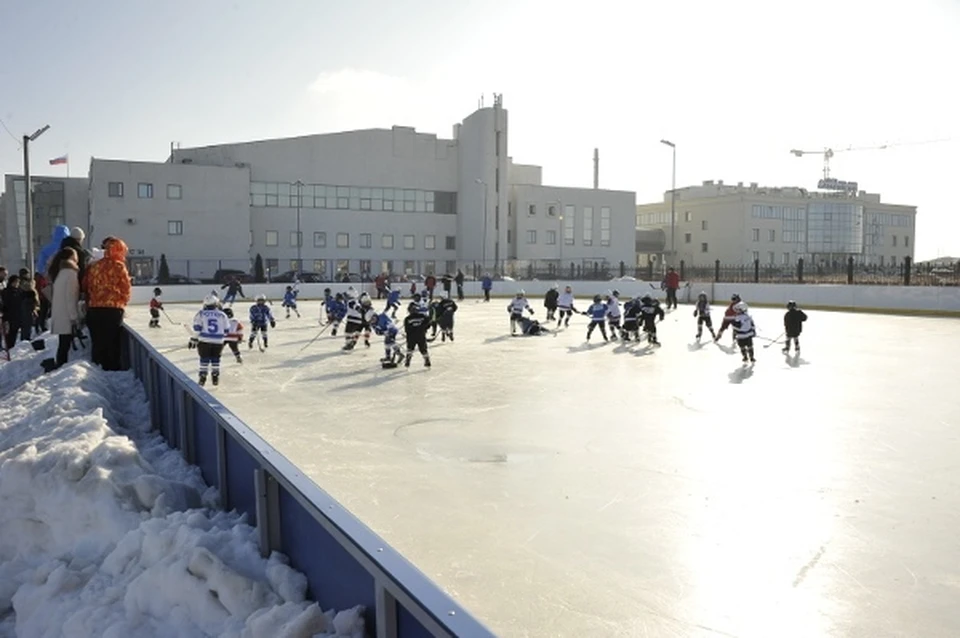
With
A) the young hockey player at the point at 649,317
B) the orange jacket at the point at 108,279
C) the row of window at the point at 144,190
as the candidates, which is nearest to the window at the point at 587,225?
the row of window at the point at 144,190

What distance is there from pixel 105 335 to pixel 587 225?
1944 inches

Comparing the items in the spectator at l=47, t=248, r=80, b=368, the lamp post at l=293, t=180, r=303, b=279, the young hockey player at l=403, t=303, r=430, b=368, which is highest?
the lamp post at l=293, t=180, r=303, b=279

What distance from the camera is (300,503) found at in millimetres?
2742

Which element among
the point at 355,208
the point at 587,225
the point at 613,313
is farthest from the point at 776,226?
the point at 613,313

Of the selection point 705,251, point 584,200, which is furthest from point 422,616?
point 705,251

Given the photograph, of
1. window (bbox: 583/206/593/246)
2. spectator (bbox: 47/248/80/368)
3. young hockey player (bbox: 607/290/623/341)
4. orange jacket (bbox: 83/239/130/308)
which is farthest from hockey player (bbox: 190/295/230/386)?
window (bbox: 583/206/593/246)

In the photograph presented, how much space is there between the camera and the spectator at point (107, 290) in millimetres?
7586

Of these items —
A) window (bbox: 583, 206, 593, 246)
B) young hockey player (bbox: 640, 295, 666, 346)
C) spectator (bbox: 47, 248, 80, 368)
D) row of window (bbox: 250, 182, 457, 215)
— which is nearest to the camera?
spectator (bbox: 47, 248, 80, 368)

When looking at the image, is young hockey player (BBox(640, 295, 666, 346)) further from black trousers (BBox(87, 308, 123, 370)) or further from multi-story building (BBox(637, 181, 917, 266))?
multi-story building (BBox(637, 181, 917, 266))

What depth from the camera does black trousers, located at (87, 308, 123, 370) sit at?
7.76 m

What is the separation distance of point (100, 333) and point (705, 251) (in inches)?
2488

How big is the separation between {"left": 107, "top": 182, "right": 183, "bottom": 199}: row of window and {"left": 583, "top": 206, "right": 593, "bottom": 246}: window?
28.6 metres

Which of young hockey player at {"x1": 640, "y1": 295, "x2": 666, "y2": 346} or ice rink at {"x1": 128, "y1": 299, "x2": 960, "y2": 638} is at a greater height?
young hockey player at {"x1": 640, "y1": 295, "x2": 666, "y2": 346}

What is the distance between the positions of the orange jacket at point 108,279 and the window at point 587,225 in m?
49.0
